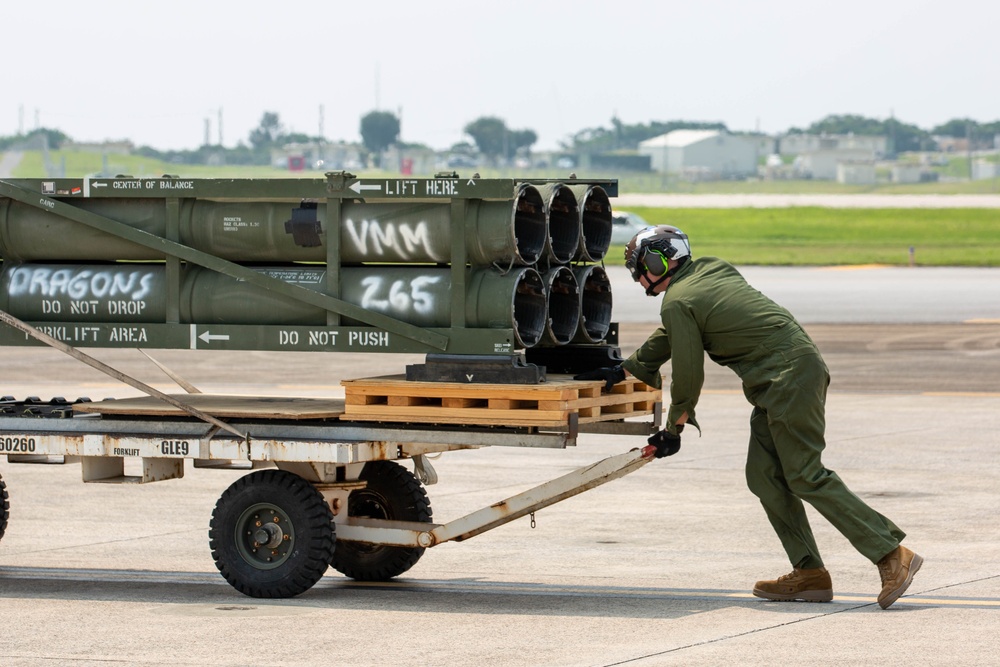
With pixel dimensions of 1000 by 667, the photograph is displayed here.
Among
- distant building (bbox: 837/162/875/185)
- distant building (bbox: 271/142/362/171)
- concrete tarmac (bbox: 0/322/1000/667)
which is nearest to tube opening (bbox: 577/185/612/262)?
concrete tarmac (bbox: 0/322/1000/667)

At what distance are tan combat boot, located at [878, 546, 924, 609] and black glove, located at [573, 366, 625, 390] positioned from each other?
1613mm

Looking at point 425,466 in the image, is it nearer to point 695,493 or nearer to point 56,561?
point 56,561

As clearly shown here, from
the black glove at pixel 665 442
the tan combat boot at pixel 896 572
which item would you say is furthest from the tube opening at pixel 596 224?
the tan combat boot at pixel 896 572

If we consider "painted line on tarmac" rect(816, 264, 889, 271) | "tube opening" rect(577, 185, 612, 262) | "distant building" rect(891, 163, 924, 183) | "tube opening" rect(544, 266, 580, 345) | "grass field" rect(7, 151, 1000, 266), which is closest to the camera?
"tube opening" rect(544, 266, 580, 345)

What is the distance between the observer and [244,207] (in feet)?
28.9

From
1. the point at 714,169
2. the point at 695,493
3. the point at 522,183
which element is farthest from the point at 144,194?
the point at 714,169

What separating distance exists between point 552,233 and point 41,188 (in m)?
2.75

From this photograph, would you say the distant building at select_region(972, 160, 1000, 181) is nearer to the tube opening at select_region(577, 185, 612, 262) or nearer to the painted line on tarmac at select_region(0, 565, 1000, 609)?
the tube opening at select_region(577, 185, 612, 262)

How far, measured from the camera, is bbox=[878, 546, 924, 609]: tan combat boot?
793 cm

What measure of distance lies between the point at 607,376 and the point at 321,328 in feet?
4.92

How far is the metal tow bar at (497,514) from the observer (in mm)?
8266

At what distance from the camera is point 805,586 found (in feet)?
27.2

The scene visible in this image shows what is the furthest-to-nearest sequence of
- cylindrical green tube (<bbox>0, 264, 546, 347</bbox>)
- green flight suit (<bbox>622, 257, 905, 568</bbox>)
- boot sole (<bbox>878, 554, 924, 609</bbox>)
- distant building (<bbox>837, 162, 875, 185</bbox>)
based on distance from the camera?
1. distant building (<bbox>837, 162, 875, 185</bbox>)
2. cylindrical green tube (<bbox>0, 264, 546, 347</bbox>)
3. green flight suit (<bbox>622, 257, 905, 568</bbox>)
4. boot sole (<bbox>878, 554, 924, 609</bbox>)

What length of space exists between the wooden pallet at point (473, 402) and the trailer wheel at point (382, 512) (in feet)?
2.70
